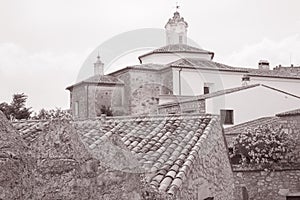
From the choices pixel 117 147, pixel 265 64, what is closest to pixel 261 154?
pixel 117 147

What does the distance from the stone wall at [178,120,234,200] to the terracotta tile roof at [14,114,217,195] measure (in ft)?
0.41

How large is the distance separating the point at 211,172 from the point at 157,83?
2199cm

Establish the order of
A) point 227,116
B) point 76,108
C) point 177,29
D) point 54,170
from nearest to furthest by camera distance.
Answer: point 54,170
point 227,116
point 76,108
point 177,29

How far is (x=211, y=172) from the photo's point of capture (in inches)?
299

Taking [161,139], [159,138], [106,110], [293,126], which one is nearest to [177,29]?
[106,110]

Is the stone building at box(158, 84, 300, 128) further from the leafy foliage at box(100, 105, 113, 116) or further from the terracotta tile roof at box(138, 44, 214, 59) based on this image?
the terracotta tile roof at box(138, 44, 214, 59)

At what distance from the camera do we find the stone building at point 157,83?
2819 cm

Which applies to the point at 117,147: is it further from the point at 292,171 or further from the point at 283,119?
the point at 283,119

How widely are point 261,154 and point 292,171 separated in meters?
1.03

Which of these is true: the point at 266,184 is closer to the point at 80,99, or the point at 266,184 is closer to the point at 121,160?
the point at 121,160

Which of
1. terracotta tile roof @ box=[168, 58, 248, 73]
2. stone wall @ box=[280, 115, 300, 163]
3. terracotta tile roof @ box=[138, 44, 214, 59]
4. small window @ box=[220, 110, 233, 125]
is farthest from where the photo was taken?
terracotta tile roof @ box=[138, 44, 214, 59]

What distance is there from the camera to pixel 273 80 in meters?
31.3

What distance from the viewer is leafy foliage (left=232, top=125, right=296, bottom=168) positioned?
14.2 metres

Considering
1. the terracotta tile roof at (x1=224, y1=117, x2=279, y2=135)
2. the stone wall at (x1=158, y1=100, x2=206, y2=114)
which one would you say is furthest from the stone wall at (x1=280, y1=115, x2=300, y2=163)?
the stone wall at (x1=158, y1=100, x2=206, y2=114)
